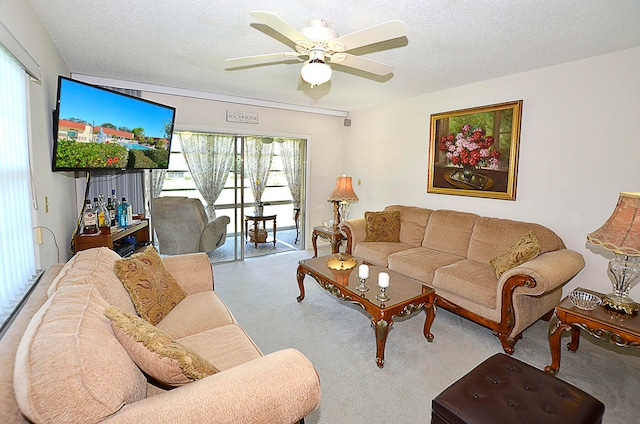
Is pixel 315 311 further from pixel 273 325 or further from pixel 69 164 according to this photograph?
pixel 69 164

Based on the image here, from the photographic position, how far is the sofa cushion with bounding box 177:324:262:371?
1.65 meters

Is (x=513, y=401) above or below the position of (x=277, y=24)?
below

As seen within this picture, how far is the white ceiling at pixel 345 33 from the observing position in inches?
82.9

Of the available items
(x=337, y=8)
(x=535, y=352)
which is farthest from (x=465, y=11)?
(x=535, y=352)

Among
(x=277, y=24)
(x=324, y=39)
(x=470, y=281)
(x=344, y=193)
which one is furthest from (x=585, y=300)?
(x=344, y=193)

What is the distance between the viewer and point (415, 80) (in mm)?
3742

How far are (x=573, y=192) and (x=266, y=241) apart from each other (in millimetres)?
4404

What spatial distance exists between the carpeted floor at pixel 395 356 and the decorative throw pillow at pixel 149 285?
0.90m

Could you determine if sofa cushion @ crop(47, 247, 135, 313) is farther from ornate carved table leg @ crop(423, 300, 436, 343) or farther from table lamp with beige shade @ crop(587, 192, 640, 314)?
table lamp with beige shade @ crop(587, 192, 640, 314)

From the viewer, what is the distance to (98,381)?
981mm

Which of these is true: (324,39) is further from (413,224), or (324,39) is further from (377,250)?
(413,224)

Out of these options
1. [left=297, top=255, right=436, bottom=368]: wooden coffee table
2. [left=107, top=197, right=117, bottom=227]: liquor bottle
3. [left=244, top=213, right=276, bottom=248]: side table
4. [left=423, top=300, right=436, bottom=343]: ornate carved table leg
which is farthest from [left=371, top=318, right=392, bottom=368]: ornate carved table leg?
[left=244, top=213, right=276, bottom=248]: side table

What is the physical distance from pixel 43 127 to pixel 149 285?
164 centimetres

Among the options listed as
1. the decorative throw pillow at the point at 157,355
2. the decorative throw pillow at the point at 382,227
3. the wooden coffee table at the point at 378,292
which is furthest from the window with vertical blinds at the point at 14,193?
the decorative throw pillow at the point at 382,227
